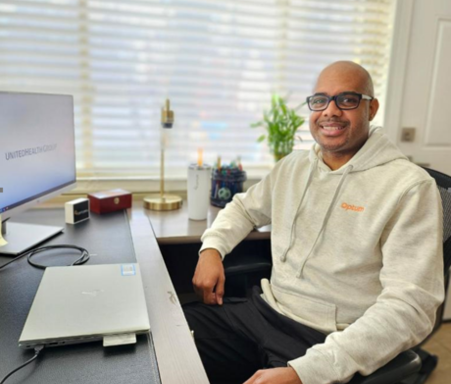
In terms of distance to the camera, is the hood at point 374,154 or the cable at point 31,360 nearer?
the cable at point 31,360

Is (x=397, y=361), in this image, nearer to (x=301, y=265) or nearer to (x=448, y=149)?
(x=301, y=265)

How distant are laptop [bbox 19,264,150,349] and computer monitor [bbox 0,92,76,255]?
12.9 inches

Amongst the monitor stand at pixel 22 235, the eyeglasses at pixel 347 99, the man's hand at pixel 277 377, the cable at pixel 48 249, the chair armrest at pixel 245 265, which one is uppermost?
the eyeglasses at pixel 347 99

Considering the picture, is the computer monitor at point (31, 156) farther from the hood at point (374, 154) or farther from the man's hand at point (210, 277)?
the hood at point (374, 154)

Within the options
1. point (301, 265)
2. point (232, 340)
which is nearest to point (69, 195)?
point (232, 340)

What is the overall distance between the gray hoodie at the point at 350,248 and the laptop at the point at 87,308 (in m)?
0.38

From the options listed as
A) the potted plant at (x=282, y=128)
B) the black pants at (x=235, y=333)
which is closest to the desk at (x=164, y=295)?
the black pants at (x=235, y=333)

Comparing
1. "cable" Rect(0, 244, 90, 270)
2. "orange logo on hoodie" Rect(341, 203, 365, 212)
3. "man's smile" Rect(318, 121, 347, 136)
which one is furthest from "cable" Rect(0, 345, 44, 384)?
"man's smile" Rect(318, 121, 347, 136)

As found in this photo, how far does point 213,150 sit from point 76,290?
125cm

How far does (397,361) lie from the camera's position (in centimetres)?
94

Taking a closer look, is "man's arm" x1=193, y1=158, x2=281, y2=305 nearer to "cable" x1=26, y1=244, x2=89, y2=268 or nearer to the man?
the man

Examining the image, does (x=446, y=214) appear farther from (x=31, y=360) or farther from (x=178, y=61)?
(x=178, y=61)

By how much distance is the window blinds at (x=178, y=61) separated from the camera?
175 centimetres

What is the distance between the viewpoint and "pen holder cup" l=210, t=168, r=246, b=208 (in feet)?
5.80
